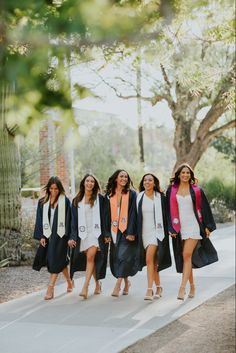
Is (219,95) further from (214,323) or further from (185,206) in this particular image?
(214,323)

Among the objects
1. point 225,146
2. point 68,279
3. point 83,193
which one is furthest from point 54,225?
point 225,146

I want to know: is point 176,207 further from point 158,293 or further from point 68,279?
point 68,279

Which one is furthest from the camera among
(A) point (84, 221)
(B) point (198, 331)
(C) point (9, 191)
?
(C) point (9, 191)

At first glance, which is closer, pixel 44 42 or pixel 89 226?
pixel 44 42

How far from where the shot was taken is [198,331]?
7.92m

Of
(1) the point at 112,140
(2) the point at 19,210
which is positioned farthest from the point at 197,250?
(1) the point at 112,140

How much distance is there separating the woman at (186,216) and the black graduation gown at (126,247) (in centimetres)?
53

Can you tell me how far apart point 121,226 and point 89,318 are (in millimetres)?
1984

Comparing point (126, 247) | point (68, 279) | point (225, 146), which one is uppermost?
point (225, 146)

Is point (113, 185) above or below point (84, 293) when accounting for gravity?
above

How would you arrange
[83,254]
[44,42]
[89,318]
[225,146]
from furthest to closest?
[225,146]
[83,254]
[89,318]
[44,42]

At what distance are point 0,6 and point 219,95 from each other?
781 inches

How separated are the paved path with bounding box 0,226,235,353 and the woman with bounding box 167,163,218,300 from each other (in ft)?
2.07

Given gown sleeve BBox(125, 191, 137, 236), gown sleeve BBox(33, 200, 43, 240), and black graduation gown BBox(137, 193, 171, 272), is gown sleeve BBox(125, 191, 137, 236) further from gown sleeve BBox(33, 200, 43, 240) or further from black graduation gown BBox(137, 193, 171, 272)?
gown sleeve BBox(33, 200, 43, 240)
